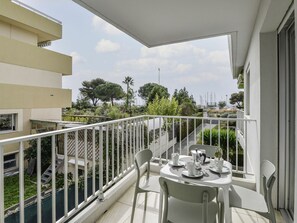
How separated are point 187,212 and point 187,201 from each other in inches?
12.9

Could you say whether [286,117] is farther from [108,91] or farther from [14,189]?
[108,91]

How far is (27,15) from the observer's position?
37.0 feet

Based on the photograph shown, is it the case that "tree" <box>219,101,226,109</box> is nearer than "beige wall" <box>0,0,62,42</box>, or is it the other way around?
"beige wall" <box>0,0,62,42</box>

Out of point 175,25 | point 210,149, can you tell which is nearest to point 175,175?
point 210,149

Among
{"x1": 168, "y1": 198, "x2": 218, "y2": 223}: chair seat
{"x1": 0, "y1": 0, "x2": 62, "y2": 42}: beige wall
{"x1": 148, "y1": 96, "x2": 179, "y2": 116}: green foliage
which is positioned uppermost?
{"x1": 0, "y1": 0, "x2": 62, "y2": 42}: beige wall

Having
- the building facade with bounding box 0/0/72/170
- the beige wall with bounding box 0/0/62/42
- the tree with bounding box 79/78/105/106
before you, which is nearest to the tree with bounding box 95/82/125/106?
the tree with bounding box 79/78/105/106

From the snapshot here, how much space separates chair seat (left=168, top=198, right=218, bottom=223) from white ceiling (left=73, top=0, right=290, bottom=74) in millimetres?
2050

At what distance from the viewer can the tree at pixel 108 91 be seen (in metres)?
27.9

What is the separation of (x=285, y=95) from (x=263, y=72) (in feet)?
1.15

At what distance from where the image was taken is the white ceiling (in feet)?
6.82

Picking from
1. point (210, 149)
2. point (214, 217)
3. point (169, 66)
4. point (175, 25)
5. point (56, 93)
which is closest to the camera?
point (214, 217)

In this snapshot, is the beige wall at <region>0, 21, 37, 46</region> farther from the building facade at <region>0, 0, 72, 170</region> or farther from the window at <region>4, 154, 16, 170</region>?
the window at <region>4, 154, 16, 170</region>

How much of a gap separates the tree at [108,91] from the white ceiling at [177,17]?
2502 cm

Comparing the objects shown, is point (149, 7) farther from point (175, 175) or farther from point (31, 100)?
point (31, 100)
